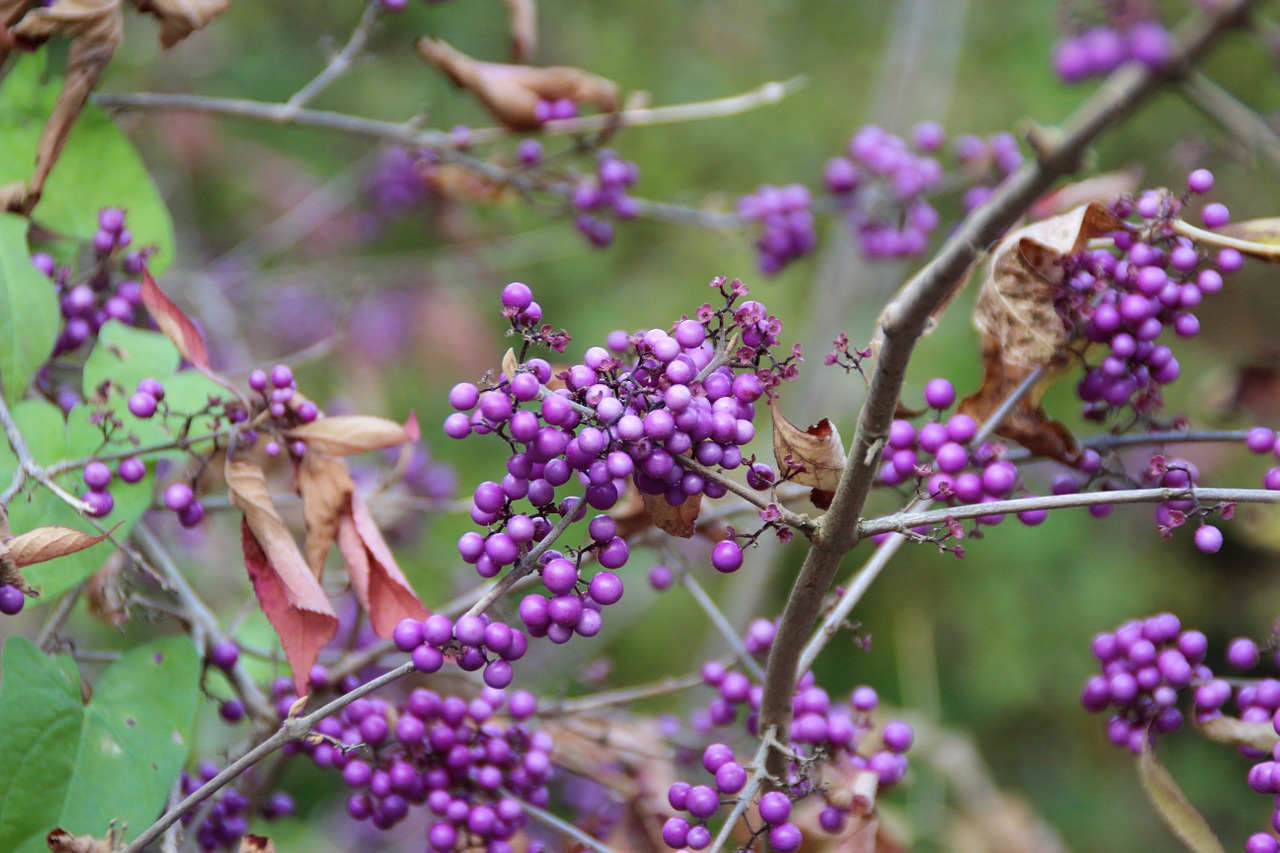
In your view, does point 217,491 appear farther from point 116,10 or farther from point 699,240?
point 699,240

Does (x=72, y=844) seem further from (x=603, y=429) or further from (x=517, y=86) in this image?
(x=517, y=86)

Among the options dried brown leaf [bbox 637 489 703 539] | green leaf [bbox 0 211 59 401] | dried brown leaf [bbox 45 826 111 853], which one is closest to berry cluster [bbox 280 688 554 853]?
dried brown leaf [bbox 45 826 111 853]

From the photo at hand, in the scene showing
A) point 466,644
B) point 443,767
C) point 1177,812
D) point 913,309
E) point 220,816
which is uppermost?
point 913,309

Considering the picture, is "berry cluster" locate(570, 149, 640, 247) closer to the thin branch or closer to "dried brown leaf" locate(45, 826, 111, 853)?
the thin branch

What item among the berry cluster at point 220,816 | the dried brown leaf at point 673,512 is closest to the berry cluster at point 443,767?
the berry cluster at point 220,816

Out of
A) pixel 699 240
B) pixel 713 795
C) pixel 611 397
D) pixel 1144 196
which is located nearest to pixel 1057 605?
pixel 699 240

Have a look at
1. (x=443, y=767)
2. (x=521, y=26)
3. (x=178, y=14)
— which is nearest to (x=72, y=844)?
(x=443, y=767)
